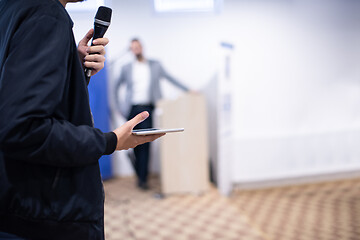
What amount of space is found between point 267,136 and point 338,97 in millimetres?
1092

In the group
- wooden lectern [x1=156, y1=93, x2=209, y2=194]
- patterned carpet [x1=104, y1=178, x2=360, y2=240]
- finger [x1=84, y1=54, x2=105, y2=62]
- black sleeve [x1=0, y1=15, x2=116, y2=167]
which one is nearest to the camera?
black sleeve [x1=0, y1=15, x2=116, y2=167]

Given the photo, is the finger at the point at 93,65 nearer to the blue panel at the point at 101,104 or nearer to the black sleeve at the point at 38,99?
the black sleeve at the point at 38,99

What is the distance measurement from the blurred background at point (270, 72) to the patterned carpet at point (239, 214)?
0.60 feet

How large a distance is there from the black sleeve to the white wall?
10.2 ft

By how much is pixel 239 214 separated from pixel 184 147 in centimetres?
80

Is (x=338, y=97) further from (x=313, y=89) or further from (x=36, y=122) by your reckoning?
(x=36, y=122)

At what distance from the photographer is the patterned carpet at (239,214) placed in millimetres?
2346

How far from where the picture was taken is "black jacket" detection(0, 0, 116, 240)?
0.54 m

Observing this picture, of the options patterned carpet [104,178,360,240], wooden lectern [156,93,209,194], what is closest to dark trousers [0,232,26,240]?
patterned carpet [104,178,360,240]

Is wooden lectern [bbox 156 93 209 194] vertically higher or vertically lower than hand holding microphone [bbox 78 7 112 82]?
lower

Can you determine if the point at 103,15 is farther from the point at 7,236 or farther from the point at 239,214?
the point at 239,214

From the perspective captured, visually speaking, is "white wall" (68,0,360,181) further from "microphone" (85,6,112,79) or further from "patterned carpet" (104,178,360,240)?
"microphone" (85,6,112,79)

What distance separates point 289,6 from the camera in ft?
11.7

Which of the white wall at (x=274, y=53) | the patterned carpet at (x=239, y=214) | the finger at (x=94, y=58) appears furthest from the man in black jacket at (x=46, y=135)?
the white wall at (x=274, y=53)
